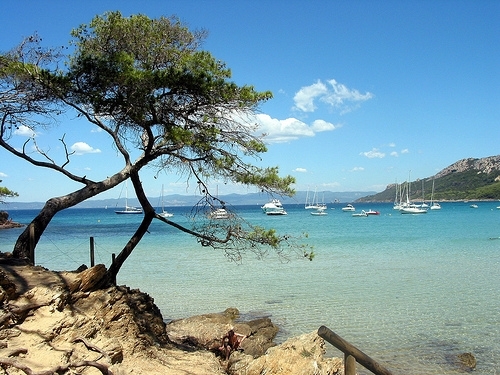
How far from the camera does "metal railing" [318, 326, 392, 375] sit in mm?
3133

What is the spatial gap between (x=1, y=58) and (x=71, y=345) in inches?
190

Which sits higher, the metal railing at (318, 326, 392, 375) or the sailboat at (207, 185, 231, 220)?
the sailboat at (207, 185, 231, 220)

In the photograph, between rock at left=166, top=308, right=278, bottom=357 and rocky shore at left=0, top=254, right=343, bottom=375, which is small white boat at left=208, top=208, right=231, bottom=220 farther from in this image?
rock at left=166, top=308, right=278, bottom=357

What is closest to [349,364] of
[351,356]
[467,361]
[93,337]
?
A: [351,356]

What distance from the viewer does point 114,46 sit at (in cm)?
773

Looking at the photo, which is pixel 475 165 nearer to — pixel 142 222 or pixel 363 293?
pixel 363 293

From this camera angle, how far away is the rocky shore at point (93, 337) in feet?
16.5

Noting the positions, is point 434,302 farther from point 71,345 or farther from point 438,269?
point 71,345

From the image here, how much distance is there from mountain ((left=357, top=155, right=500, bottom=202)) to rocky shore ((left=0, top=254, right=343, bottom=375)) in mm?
127960

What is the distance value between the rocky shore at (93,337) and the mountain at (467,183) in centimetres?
12796

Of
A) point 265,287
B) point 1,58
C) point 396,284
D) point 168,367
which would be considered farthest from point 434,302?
point 1,58

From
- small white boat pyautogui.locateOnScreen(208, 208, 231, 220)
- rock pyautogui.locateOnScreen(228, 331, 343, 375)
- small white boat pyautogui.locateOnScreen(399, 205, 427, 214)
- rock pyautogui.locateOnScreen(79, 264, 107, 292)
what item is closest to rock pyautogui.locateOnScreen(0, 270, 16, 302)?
rock pyautogui.locateOnScreen(79, 264, 107, 292)

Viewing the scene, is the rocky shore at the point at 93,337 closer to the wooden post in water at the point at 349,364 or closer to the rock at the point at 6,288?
the rock at the point at 6,288

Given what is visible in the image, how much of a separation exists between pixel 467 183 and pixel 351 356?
165 m
